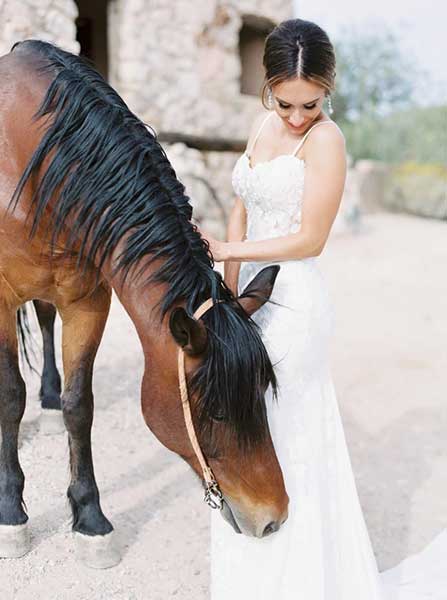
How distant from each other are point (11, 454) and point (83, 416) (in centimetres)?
28

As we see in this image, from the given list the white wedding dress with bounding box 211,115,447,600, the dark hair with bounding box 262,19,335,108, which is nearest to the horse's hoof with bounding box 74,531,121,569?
the white wedding dress with bounding box 211,115,447,600

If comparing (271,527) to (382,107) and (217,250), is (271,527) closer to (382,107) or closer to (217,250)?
(217,250)

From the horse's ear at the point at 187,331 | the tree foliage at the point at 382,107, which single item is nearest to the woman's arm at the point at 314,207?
the horse's ear at the point at 187,331

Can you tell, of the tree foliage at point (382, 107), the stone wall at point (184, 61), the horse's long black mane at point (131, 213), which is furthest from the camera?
the tree foliage at point (382, 107)

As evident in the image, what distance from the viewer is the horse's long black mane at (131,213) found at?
5.10 feet

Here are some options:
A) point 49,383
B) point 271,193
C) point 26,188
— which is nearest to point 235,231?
point 271,193

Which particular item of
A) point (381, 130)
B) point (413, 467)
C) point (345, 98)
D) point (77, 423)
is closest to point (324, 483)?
point (77, 423)

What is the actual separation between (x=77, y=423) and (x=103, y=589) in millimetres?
543

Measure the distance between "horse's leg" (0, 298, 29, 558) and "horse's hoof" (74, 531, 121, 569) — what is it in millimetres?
192

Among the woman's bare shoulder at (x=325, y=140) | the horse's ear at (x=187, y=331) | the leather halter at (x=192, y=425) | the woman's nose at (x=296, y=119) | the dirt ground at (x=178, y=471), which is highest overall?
the woman's nose at (x=296, y=119)

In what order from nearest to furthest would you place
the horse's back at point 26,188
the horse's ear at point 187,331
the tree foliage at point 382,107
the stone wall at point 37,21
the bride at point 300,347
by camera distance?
the horse's ear at point 187,331, the bride at point 300,347, the horse's back at point 26,188, the stone wall at point 37,21, the tree foliage at point 382,107

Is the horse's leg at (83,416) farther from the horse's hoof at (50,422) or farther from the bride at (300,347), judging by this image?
the horse's hoof at (50,422)

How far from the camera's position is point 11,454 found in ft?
7.58

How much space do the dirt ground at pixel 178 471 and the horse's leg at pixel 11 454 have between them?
8 cm
